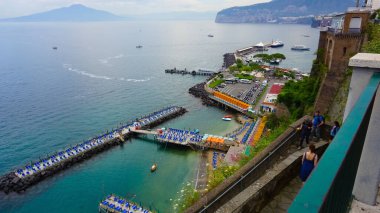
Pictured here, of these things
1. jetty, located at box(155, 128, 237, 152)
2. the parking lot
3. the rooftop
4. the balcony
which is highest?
the rooftop

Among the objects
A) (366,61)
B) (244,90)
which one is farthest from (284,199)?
(244,90)

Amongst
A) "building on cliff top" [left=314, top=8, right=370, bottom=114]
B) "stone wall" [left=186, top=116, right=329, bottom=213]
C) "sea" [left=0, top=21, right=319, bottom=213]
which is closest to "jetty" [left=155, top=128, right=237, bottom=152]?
"sea" [left=0, top=21, right=319, bottom=213]

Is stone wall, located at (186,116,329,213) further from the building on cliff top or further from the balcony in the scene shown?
the building on cliff top

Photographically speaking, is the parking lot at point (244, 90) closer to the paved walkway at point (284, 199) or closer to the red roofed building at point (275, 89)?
the red roofed building at point (275, 89)

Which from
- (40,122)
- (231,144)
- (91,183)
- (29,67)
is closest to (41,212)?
(91,183)

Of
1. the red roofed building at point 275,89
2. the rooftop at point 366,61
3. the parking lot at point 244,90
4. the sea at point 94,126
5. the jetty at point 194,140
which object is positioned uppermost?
the rooftop at point 366,61

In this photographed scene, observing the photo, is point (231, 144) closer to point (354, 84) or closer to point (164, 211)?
point (164, 211)

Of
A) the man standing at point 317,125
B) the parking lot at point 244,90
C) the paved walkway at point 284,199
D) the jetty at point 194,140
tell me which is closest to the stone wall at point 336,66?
the jetty at point 194,140
